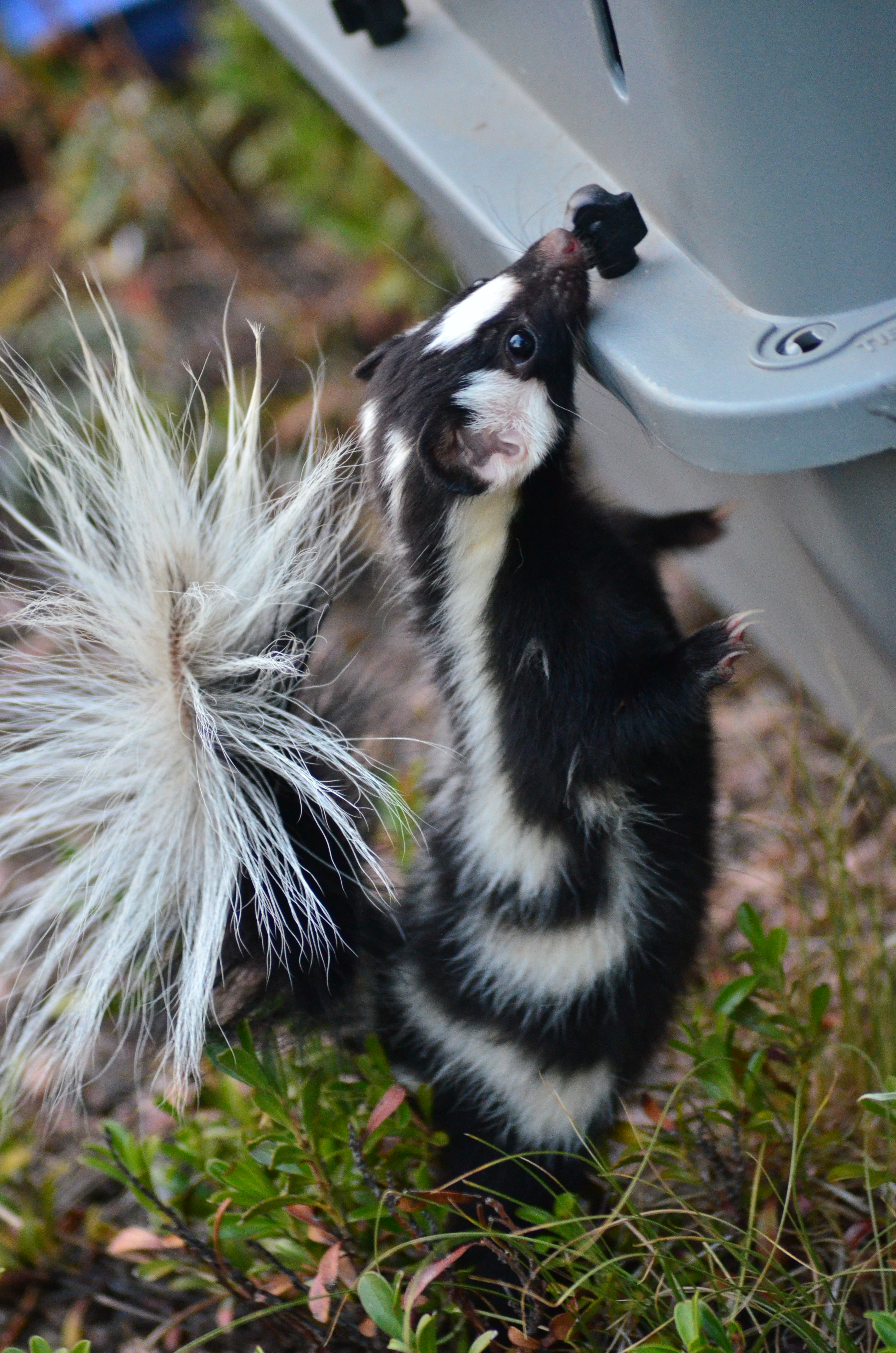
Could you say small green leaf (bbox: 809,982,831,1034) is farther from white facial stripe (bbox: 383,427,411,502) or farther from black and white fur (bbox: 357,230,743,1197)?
white facial stripe (bbox: 383,427,411,502)

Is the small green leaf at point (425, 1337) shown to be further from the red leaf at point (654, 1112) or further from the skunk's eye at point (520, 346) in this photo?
the skunk's eye at point (520, 346)

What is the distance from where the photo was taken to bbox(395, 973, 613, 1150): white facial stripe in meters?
2.07

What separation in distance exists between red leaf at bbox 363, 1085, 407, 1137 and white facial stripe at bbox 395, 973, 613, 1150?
0.31m

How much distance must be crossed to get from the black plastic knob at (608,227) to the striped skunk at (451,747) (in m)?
0.03

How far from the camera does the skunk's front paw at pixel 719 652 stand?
73.7 inches

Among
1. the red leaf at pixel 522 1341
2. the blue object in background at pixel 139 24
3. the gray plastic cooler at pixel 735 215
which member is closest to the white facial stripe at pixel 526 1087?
the red leaf at pixel 522 1341

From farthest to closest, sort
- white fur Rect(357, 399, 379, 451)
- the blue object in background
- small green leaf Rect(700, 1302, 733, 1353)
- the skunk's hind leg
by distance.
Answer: the blue object in background → the skunk's hind leg → white fur Rect(357, 399, 379, 451) → small green leaf Rect(700, 1302, 733, 1353)

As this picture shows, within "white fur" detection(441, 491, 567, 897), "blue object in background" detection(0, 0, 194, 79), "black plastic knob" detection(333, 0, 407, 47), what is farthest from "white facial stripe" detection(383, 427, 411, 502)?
"blue object in background" detection(0, 0, 194, 79)

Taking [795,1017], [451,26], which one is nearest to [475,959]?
[795,1017]

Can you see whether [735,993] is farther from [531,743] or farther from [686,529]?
[686,529]

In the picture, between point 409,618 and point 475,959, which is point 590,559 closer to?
point 409,618

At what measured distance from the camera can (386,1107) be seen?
1.78 metres

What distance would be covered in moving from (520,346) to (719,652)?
558 millimetres

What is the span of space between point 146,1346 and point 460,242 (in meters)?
2.11
